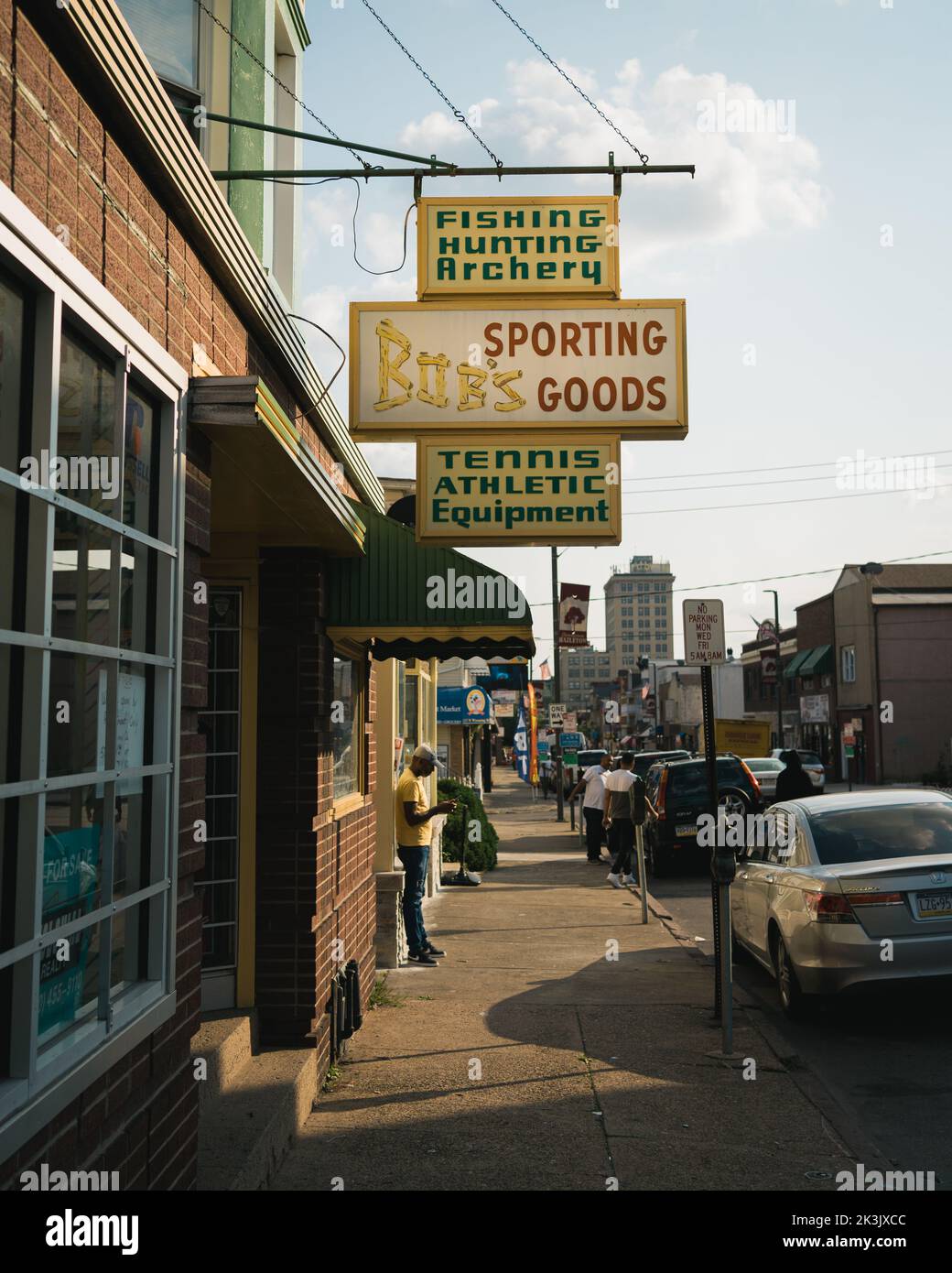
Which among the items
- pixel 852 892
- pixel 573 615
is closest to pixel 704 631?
pixel 852 892

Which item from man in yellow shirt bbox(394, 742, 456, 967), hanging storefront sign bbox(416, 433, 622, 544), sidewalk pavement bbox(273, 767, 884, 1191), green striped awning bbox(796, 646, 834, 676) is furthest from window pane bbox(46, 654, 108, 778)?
green striped awning bbox(796, 646, 834, 676)

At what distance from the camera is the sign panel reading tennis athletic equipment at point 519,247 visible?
6.90 metres

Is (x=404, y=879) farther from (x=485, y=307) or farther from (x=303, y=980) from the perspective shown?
(x=485, y=307)

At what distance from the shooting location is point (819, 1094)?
658 cm

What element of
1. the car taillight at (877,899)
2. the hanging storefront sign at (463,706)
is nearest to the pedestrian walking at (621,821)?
the hanging storefront sign at (463,706)

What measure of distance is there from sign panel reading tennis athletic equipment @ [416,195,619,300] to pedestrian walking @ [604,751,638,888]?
1055 cm

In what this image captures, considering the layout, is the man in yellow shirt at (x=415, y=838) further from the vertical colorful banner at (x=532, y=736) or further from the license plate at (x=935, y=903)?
the vertical colorful banner at (x=532, y=736)

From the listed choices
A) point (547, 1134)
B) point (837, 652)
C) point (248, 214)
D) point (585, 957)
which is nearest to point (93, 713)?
point (547, 1134)

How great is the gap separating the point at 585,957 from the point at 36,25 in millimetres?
9263

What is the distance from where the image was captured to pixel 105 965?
3504 millimetres

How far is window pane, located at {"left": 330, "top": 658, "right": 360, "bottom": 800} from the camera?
816cm

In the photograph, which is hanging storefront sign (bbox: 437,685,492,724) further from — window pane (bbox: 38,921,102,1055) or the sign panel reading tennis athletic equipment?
window pane (bbox: 38,921,102,1055)

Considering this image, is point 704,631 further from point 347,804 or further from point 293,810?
point 293,810

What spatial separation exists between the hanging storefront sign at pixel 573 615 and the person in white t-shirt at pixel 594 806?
3692mm
